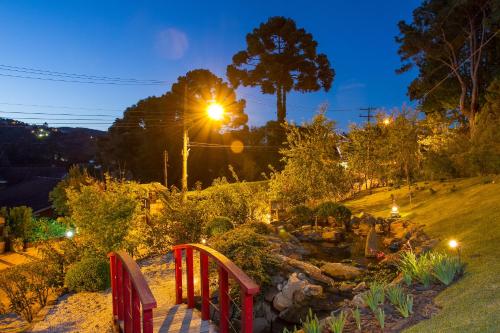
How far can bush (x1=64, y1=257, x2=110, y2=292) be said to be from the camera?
8.12 meters

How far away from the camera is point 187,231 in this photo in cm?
1180

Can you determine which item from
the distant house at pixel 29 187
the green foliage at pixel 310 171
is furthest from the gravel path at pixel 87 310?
the distant house at pixel 29 187

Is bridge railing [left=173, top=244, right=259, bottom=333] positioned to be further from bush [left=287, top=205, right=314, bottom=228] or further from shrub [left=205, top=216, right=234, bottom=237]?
bush [left=287, top=205, right=314, bottom=228]

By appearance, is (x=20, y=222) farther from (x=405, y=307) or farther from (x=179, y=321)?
(x=405, y=307)

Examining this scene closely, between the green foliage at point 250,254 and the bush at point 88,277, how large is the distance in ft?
8.02

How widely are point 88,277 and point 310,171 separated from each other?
10993mm

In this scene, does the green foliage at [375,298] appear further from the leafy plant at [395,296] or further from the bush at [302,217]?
the bush at [302,217]

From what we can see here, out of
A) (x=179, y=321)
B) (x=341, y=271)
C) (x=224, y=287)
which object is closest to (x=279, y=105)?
(x=341, y=271)

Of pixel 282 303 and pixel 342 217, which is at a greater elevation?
pixel 342 217

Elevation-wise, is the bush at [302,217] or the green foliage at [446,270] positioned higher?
the green foliage at [446,270]

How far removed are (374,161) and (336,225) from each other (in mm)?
9007

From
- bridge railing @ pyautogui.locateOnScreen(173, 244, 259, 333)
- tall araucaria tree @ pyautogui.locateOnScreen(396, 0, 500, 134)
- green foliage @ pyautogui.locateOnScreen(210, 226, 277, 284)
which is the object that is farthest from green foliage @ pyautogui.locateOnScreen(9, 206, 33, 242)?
tall araucaria tree @ pyautogui.locateOnScreen(396, 0, 500, 134)

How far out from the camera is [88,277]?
8.16 meters

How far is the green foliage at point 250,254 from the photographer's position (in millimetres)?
7047
